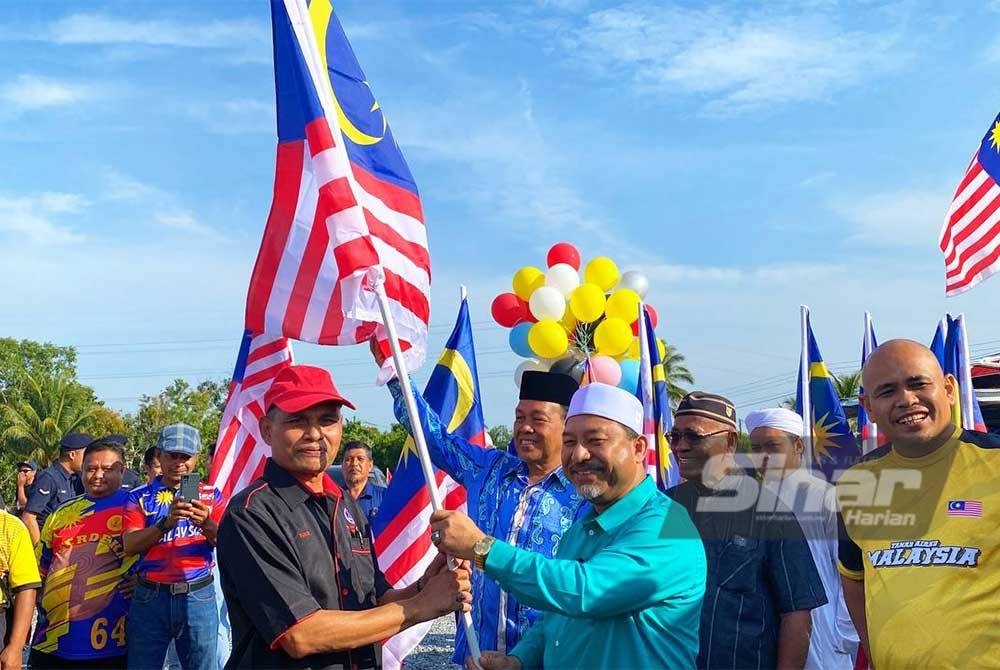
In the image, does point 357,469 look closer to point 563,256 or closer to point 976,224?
point 563,256

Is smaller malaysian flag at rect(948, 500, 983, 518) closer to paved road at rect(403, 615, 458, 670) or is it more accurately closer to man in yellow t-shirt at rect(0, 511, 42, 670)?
man in yellow t-shirt at rect(0, 511, 42, 670)

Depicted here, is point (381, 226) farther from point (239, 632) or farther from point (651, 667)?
point (651, 667)

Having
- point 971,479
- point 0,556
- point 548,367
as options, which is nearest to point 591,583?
point 971,479

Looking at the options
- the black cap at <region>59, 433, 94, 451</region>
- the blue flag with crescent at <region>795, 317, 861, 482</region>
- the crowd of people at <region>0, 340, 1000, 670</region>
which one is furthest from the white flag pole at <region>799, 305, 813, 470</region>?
the black cap at <region>59, 433, 94, 451</region>

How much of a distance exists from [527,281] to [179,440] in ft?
14.0

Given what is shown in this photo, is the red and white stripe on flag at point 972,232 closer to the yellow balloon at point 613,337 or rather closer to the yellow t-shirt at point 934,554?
the yellow balloon at point 613,337

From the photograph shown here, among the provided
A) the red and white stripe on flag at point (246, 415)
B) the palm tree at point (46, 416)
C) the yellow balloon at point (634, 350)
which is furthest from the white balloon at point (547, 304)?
the palm tree at point (46, 416)

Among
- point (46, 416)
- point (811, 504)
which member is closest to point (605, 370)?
point (811, 504)

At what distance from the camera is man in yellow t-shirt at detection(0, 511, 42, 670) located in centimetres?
514

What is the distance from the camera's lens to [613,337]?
888cm

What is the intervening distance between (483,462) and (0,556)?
9.29 ft

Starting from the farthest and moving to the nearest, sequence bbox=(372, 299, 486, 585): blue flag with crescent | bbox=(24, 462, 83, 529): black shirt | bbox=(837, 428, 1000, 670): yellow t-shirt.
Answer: bbox=(24, 462, 83, 529): black shirt < bbox=(372, 299, 486, 585): blue flag with crescent < bbox=(837, 428, 1000, 670): yellow t-shirt

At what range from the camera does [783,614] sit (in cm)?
398

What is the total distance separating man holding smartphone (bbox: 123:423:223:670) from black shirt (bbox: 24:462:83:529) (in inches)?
134
